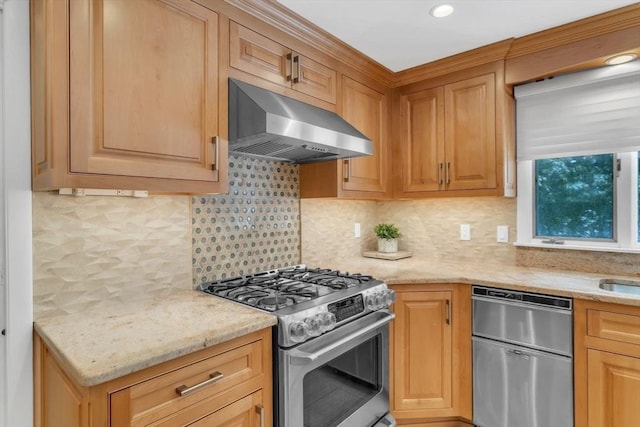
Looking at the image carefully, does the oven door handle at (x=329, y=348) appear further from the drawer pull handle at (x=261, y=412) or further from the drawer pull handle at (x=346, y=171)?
the drawer pull handle at (x=346, y=171)

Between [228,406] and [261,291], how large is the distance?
0.58 metres

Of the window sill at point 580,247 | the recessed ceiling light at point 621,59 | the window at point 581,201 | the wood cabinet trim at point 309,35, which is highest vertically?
the wood cabinet trim at point 309,35

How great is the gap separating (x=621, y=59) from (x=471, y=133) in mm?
824

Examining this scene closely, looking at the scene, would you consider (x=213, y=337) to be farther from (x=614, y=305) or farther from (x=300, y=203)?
(x=614, y=305)

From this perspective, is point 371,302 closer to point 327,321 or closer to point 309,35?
point 327,321

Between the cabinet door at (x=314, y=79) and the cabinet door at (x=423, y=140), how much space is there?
2.42ft

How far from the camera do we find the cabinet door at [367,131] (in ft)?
7.36

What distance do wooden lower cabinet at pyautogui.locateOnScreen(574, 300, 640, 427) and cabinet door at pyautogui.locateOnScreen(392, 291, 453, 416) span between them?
23.9 inches

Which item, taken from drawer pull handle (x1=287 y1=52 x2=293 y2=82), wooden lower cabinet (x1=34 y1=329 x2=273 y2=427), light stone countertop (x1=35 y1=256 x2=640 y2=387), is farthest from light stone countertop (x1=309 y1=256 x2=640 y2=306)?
drawer pull handle (x1=287 y1=52 x2=293 y2=82)

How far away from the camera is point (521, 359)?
6.02 feet

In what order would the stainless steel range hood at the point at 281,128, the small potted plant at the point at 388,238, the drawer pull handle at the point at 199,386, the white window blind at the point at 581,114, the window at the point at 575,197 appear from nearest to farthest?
1. the drawer pull handle at the point at 199,386
2. the stainless steel range hood at the point at 281,128
3. the white window blind at the point at 581,114
4. the window at the point at 575,197
5. the small potted plant at the point at 388,238

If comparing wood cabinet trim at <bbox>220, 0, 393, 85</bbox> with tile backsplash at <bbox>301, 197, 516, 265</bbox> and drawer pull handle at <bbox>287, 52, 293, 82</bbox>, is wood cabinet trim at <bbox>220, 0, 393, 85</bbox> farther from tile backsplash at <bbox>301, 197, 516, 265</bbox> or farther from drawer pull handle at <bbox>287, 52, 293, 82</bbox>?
tile backsplash at <bbox>301, 197, 516, 265</bbox>

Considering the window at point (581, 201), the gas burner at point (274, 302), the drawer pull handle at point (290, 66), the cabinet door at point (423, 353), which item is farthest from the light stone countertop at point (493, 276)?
the drawer pull handle at point (290, 66)

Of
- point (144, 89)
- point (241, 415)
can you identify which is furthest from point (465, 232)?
point (144, 89)
